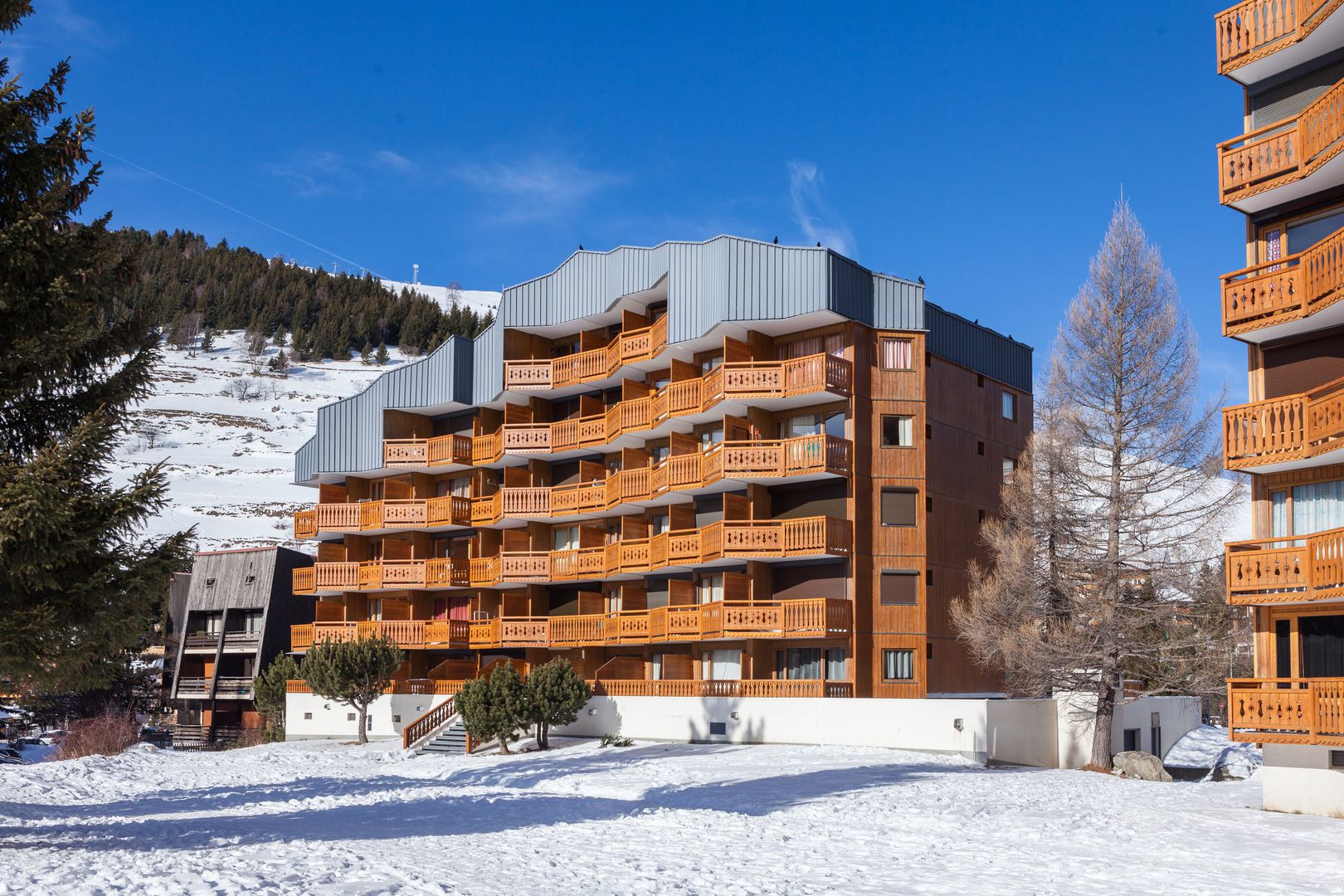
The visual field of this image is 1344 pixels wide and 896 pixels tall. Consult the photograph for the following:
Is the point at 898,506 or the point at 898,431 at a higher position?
the point at 898,431

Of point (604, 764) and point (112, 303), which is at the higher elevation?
point (112, 303)

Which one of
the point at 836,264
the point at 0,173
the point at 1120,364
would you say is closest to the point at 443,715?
the point at 836,264

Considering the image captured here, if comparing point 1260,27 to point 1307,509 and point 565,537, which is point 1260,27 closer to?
point 1307,509

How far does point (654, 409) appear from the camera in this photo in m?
45.5

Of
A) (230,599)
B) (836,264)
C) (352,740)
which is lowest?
(352,740)

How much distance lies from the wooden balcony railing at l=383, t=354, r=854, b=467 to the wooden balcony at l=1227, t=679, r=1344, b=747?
17744 mm

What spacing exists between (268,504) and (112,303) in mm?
96432

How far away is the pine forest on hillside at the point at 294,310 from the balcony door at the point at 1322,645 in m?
156

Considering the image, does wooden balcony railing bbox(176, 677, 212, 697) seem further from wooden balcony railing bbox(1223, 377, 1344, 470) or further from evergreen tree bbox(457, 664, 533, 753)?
wooden balcony railing bbox(1223, 377, 1344, 470)

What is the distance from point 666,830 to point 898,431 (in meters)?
23.8

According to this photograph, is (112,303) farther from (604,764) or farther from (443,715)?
(443,715)

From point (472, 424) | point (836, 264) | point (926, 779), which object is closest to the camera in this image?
point (926, 779)

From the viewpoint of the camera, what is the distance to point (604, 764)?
34.2 meters

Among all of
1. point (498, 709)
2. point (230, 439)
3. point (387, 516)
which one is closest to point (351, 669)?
point (498, 709)
